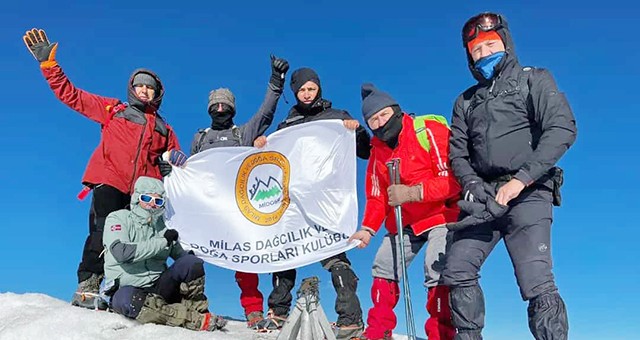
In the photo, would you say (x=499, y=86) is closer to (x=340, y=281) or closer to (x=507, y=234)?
(x=507, y=234)

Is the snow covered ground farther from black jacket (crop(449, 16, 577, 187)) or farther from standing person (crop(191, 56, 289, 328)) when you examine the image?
black jacket (crop(449, 16, 577, 187))

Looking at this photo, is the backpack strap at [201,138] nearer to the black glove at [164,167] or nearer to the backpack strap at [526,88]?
the black glove at [164,167]

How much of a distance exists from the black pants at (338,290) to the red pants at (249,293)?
283mm

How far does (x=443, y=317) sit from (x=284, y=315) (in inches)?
91.7

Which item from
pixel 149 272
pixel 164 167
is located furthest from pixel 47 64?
pixel 149 272

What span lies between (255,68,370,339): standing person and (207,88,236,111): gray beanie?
722mm

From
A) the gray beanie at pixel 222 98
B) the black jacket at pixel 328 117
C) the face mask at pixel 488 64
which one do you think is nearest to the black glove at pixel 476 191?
the face mask at pixel 488 64

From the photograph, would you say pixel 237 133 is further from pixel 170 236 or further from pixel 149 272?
pixel 149 272

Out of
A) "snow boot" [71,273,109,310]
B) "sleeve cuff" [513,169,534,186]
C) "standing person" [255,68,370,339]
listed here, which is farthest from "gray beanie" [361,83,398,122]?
"snow boot" [71,273,109,310]

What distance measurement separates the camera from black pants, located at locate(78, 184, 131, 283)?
25.0 ft

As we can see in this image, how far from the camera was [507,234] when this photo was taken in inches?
208

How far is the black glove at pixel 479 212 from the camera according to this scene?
500 cm

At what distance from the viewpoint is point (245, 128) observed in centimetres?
850

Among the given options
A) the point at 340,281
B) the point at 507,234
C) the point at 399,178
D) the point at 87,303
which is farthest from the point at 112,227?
the point at 507,234
